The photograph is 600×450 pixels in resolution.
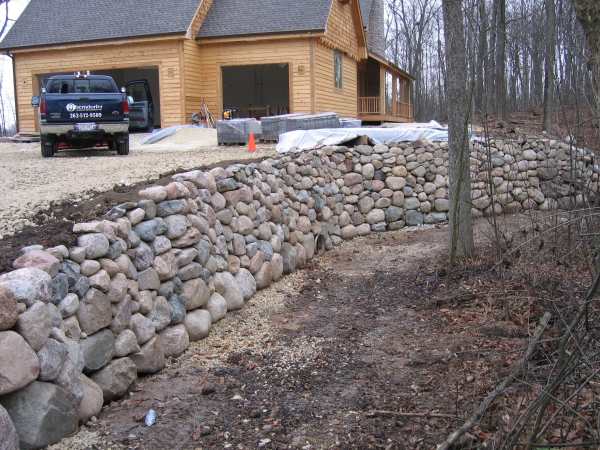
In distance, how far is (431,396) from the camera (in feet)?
15.0

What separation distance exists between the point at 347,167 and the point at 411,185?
1491mm

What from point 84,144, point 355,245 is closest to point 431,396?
point 355,245

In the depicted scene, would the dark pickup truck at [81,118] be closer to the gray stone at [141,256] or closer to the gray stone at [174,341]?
the gray stone at [141,256]

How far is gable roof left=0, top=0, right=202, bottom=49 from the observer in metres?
19.2

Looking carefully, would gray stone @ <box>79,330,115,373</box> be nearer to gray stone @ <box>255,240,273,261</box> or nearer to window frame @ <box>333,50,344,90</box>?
gray stone @ <box>255,240,273,261</box>

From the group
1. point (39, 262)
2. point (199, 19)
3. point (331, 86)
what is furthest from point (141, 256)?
point (331, 86)

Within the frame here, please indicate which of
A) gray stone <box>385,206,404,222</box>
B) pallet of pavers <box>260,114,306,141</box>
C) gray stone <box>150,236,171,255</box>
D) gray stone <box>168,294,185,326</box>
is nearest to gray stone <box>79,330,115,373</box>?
gray stone <box>168,294,185,326</box>

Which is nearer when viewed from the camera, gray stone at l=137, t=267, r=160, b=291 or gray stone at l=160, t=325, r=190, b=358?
gray stone at l=137, t=267, r=160, b=291

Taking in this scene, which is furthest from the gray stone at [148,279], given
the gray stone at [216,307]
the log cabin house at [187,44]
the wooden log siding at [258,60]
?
the wooden log siding at [258,60]

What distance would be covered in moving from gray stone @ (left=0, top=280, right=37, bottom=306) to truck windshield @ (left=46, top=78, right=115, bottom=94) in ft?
33.2

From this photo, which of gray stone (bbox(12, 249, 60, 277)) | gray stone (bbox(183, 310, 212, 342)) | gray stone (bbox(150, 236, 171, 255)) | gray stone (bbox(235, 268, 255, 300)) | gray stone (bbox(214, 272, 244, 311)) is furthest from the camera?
gray stone (bbox(235, 268, 255, 300))

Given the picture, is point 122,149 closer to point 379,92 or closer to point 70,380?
point 70,380

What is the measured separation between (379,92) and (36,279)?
24.3 metres

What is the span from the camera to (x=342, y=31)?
21.9m
